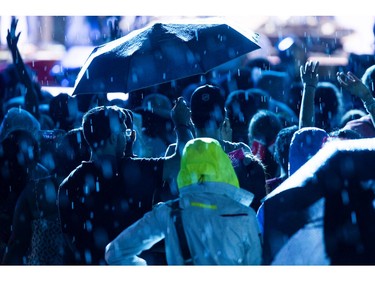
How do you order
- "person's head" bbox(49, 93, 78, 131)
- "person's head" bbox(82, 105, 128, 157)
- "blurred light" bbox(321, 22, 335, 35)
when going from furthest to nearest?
"blurred light" bbox(321, 22, 335, 35) < "person's head" bbox(49, 93, 78, 131) < "person's head" bbox(82, 105, 128, 157)

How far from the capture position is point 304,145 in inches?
187

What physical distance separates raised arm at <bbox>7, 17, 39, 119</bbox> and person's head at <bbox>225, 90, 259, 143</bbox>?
1.83 meters

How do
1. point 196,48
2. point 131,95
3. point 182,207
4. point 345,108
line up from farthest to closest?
point 345,108 < point 131,95 < point 196,48 < point 182,207

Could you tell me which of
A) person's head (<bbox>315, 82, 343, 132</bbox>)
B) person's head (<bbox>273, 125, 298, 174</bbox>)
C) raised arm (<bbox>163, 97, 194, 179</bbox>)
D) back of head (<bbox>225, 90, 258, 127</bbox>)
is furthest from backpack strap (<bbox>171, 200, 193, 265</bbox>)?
person's head (<bbox>315, 82, 343, 132</bbox>)

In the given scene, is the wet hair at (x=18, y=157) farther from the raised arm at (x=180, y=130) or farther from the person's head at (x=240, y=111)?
the person's head at (x=240, y=111)

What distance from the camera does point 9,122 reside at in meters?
5.86

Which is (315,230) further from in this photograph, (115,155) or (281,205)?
(115,155)

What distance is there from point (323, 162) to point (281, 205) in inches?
12.2

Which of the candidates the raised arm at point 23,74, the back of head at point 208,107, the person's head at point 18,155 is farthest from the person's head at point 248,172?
the raised arm at point 23,74

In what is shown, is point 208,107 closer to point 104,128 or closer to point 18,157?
point 104,128

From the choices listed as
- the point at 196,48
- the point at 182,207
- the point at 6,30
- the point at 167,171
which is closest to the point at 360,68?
the point at 196,48

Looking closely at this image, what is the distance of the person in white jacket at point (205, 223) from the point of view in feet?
12.2

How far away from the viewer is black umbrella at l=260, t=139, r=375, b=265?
3789mm

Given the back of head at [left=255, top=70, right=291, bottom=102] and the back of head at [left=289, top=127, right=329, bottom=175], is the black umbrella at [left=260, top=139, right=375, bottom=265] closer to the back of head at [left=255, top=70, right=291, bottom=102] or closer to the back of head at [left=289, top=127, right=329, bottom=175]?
the back of head at [left=289, top=127, right=329, bottom=175]
